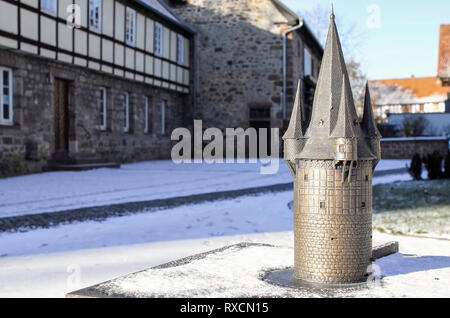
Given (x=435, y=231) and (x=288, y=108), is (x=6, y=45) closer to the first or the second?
(x=435, y=231)

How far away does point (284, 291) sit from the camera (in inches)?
138

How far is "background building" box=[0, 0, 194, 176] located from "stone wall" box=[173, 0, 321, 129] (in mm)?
983

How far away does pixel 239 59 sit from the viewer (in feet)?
78.2

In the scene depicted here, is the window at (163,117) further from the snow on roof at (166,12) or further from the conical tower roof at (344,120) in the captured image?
the conical tower roof at (344,120)

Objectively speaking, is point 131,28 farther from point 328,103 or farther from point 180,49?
point 328,103

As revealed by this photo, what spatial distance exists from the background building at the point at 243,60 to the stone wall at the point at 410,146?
4593mm

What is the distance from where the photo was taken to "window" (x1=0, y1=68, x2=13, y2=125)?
1309cm

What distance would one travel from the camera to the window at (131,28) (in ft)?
61.7

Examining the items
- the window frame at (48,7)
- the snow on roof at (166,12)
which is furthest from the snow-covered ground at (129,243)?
the snow on roof at (166,12)

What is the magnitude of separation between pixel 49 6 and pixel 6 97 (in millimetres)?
2699

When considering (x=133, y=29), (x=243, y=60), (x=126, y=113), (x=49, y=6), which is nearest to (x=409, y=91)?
(x=243, y=60)

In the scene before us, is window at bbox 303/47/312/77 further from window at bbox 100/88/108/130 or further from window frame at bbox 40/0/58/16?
window frame at bbox 40/0/58/16

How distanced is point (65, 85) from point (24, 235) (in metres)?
10.3

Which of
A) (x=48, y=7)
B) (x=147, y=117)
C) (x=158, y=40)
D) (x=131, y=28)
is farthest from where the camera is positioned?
(x=147, y=117)
